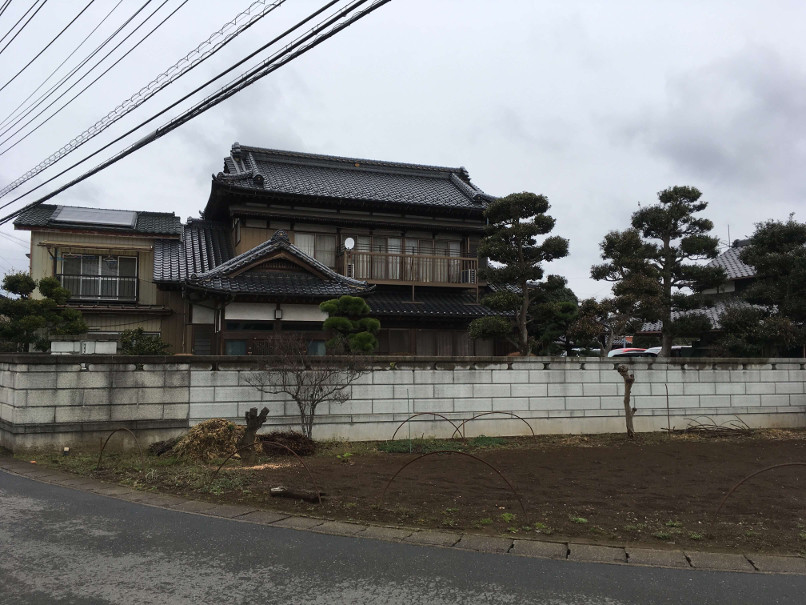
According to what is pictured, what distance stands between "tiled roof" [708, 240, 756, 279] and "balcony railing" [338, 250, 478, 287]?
31.1ft

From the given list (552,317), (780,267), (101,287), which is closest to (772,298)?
(780,267)

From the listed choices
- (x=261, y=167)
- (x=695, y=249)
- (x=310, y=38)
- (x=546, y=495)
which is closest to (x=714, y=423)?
(x=695, y=249)

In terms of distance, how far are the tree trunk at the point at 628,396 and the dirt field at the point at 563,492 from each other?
1575 millimetres

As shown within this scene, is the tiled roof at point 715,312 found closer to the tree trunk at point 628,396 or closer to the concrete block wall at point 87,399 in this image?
the tree trunk at point 628,396

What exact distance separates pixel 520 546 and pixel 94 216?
2061cm

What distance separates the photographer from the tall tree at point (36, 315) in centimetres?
1631

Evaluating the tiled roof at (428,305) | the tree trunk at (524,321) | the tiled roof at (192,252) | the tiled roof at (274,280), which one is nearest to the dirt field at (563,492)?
the tree trunk at (524,321)

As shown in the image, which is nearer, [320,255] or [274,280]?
[274,280]

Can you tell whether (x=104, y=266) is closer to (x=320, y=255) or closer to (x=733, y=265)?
(x=320, y=255)

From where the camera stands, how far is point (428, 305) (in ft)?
69.2

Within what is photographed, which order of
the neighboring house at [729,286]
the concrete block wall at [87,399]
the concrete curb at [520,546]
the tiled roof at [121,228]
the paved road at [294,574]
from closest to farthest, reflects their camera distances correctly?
the paved road at [294,574], the concrete curb at [520,546], the concrete block wall at [87,399], the tiled roof at [121,228], the neighboring house at [729,286]

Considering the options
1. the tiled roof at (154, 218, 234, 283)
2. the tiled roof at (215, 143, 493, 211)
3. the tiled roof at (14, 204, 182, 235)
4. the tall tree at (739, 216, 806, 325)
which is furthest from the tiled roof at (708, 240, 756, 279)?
the tiled roof at (14, 204, 182, 235)

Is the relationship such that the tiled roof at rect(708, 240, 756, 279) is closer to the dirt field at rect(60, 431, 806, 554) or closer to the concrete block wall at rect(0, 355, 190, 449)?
the dirt field at rect(60, 431, 806, 554)

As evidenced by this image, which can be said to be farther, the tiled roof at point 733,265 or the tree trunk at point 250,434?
the tiled roof at point 733,265
